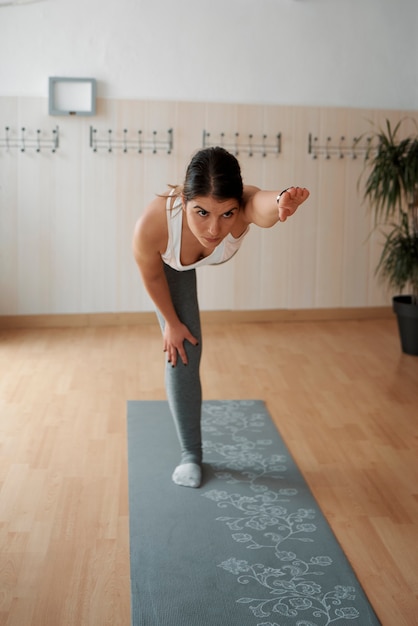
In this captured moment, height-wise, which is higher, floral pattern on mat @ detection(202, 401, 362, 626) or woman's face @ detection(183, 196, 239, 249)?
woman's face @ detection(183, 196, 239, 249)

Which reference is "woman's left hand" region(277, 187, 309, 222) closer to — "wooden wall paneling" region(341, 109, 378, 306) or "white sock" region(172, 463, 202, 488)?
"white sock" region(172, 463, 202, 488)

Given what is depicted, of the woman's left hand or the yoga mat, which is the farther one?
the yoga mat

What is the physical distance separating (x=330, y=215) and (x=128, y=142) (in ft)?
4.85

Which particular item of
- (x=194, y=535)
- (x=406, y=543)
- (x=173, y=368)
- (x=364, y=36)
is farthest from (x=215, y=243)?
(x=364, y=36)

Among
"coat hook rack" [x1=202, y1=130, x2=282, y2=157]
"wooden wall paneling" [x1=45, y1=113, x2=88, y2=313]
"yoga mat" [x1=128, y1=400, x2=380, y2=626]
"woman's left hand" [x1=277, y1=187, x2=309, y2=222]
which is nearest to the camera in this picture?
"woman's left hand" [x1=277, y1=187, x2=309, y2=222]

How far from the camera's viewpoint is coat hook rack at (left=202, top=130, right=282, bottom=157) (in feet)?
18.6

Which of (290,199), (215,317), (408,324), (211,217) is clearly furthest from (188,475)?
(215,317)

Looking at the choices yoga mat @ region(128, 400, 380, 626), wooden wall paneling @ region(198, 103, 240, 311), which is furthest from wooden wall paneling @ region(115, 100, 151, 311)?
yoga mat @ region(128, 400, 380, 626)

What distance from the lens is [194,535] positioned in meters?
2.67

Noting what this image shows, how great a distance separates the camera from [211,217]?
98.1 inches

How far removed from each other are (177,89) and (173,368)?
3058mm

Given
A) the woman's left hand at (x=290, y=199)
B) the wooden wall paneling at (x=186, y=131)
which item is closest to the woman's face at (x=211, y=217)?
the woman's left hand at (x=290, y=199)

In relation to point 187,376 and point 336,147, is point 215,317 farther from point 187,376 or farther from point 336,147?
point 187,376

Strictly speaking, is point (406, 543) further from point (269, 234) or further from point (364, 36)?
point (364, 36)
